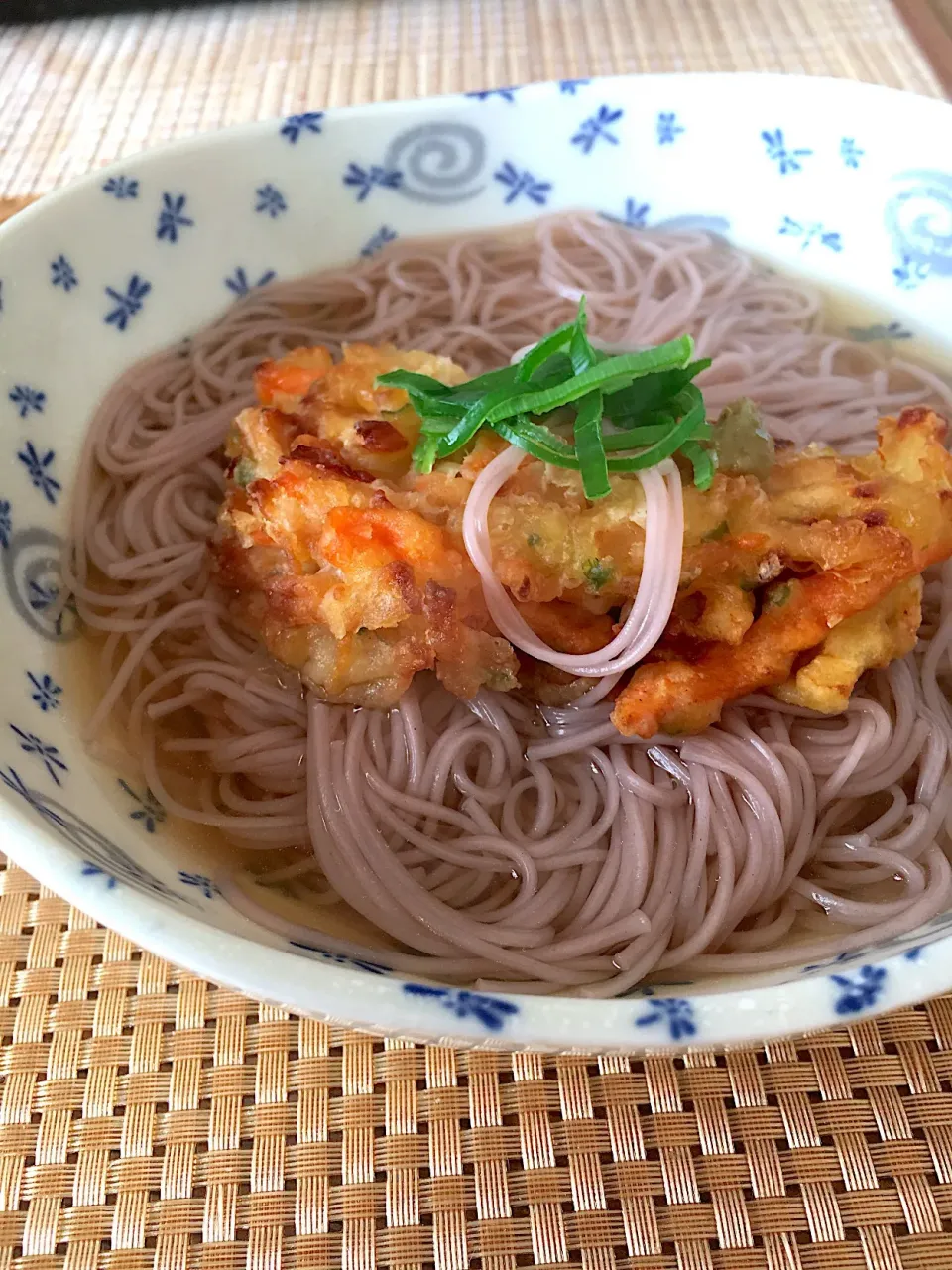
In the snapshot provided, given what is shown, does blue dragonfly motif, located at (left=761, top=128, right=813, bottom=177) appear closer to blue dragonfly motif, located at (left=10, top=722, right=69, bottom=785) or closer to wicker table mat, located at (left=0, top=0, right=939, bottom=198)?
wicker table mat, located at (left=0, top=0, right=939, bottom=198)

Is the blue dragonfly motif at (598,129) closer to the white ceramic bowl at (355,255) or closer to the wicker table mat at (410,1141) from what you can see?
the white ceramic bowl at (355,255)

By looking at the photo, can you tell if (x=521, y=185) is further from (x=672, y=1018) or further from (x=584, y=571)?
(x=672, y=1018)

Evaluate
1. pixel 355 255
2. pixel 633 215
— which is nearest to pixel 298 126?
pixel 355 255

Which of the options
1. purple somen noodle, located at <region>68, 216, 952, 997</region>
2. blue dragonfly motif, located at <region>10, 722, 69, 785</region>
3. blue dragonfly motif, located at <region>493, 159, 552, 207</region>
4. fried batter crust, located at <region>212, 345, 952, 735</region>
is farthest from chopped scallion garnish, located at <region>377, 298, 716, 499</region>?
blue dragonfly motif, located at <region>493, 159, 552, 207</region>

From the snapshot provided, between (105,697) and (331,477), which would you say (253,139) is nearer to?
(331,477)

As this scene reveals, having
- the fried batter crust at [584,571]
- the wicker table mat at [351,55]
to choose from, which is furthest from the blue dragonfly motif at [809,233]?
the wicker table mat at [351,55]

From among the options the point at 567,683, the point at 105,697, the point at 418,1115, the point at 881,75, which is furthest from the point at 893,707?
the point at 881,75
